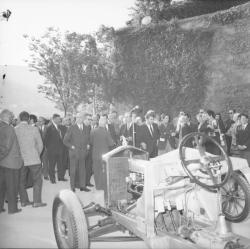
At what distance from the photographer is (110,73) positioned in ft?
69.4

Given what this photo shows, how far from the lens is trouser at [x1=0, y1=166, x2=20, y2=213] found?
5918 millimetres

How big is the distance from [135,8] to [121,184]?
18.9 metres

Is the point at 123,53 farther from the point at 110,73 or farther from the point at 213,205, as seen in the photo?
the point at 213,205

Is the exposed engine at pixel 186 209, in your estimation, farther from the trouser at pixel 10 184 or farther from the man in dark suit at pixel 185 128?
the man in dark suit at pixel 185 128

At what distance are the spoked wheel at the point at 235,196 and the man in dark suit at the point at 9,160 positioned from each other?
3.29m

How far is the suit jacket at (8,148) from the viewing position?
5.86 meters

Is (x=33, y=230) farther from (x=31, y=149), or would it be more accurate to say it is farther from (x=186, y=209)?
(x=186, y=209)

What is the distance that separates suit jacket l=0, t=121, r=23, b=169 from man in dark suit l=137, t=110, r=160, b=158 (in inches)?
151

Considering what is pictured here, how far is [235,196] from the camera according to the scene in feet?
17.3

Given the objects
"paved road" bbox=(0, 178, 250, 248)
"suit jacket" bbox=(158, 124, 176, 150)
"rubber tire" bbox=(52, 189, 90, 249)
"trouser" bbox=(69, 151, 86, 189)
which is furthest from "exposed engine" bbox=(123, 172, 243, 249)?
"suit jacket" bbox=(158, 124, 176, 150)

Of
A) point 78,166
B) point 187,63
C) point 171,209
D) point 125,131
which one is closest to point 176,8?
point 187,63

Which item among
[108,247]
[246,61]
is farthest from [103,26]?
[108,247]

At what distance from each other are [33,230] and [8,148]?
144cm

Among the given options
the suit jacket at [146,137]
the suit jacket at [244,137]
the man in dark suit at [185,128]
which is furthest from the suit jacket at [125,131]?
the suit jacket at [244,137]
